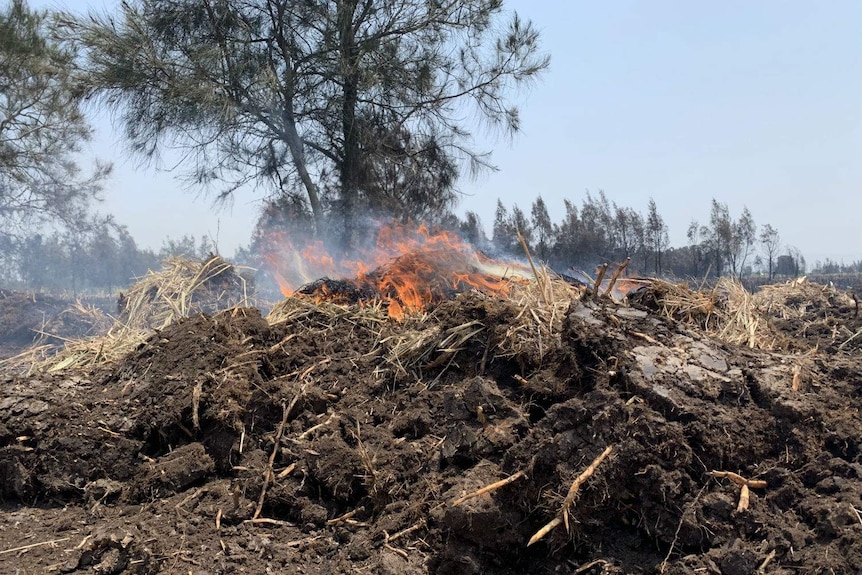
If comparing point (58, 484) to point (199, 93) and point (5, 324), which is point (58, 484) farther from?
point (5, 324)

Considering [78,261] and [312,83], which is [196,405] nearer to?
[312,83]

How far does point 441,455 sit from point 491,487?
55 cm

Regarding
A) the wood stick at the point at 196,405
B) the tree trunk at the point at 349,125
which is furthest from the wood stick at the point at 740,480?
the tree trunk at the point at 349,125

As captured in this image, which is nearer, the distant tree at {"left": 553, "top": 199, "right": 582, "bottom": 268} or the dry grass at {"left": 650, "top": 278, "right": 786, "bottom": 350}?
the dry grass at {"left": 650, "top": 278, "right": 786, "bottom": 350}

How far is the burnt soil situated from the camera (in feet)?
9.05

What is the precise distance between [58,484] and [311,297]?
223 cm

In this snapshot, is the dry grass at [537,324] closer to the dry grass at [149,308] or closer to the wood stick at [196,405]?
the wood stick at [196,405]

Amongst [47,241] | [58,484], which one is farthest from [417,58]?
[47,241]

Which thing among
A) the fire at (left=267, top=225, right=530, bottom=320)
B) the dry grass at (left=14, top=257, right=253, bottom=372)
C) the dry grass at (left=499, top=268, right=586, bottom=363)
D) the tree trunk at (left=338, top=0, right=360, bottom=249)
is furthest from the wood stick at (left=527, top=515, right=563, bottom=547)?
the tree trunk at (left=338, top=0, right=360, bottom=249)

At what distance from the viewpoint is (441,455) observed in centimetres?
333

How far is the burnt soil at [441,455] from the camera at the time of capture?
276cm

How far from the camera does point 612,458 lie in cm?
279

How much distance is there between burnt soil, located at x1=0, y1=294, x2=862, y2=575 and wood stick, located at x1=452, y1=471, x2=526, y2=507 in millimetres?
36

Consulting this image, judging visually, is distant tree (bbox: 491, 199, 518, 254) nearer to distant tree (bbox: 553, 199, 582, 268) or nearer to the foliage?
distant tree (bbox: 553, 199, 582, 268)
